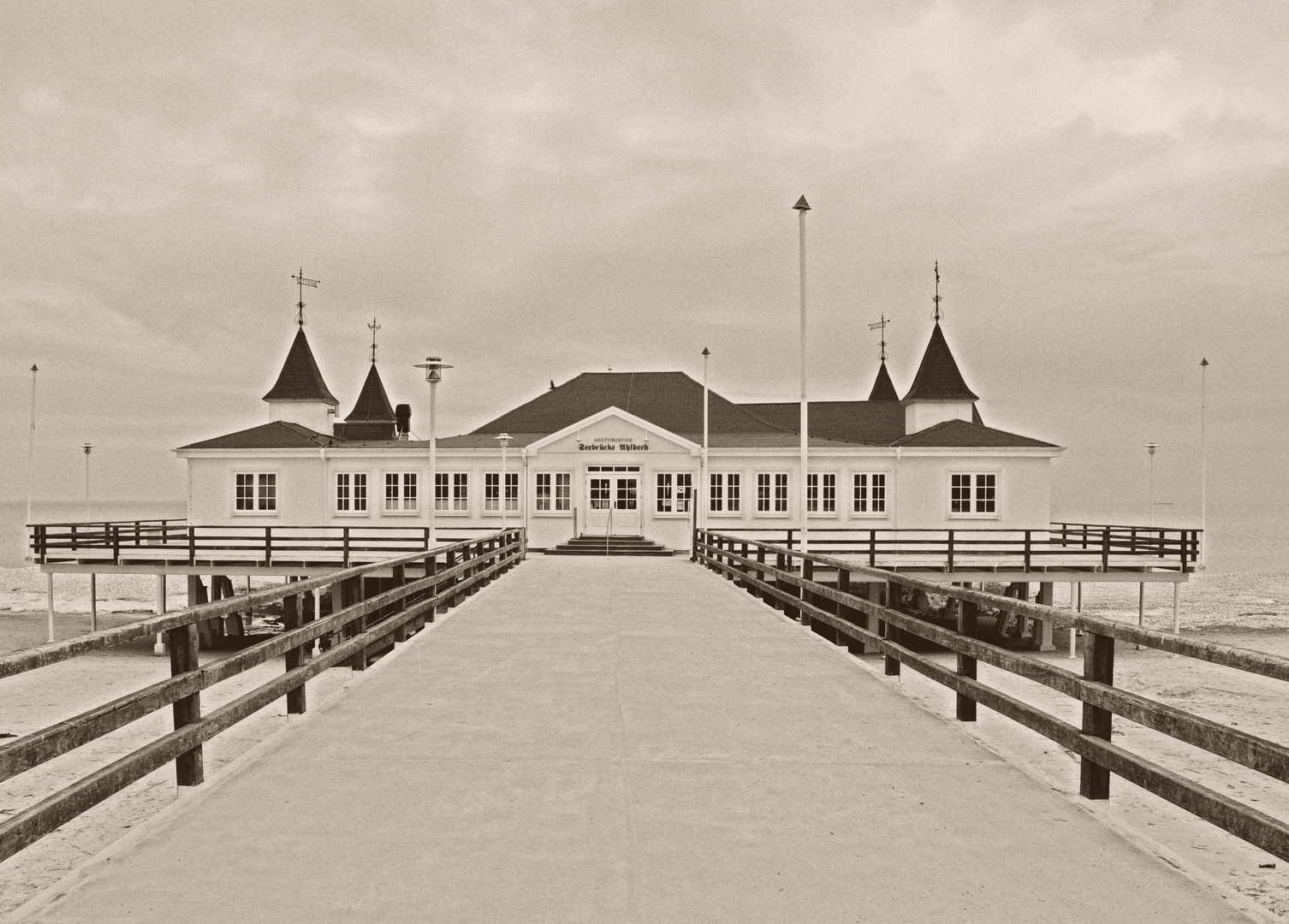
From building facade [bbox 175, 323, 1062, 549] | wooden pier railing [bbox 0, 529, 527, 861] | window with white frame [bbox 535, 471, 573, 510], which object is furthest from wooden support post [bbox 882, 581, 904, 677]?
window with white frame [bbox 535, 471, 573, 510]

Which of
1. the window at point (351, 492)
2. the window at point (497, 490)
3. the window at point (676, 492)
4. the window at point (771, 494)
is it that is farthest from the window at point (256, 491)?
the window at point (771, 494)

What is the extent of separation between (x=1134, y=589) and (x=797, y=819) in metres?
56.3

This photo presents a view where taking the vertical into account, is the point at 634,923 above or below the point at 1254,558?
above

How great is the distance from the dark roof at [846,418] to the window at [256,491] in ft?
68.4

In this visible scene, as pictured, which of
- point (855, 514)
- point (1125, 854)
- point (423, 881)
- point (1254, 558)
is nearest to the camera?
point (423, 881)

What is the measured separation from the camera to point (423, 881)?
392 centimetres

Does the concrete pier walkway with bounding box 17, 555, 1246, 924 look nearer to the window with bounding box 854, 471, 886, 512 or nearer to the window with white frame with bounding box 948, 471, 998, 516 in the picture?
the window with bounding box 854, 471, 886, 512

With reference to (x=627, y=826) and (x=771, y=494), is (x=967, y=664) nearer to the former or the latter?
(x=627, y=826)

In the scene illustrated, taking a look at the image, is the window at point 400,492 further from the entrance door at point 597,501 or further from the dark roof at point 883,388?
the dark roof at point 883,388

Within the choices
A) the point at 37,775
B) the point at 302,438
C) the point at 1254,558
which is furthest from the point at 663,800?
the point at 1254,558

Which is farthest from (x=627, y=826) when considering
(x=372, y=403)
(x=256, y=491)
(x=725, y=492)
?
(x=372, y=403)

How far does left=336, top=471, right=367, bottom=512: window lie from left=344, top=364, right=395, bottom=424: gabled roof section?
23.3m

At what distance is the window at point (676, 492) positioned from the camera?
103 ft

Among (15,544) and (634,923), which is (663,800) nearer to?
(634,923)
